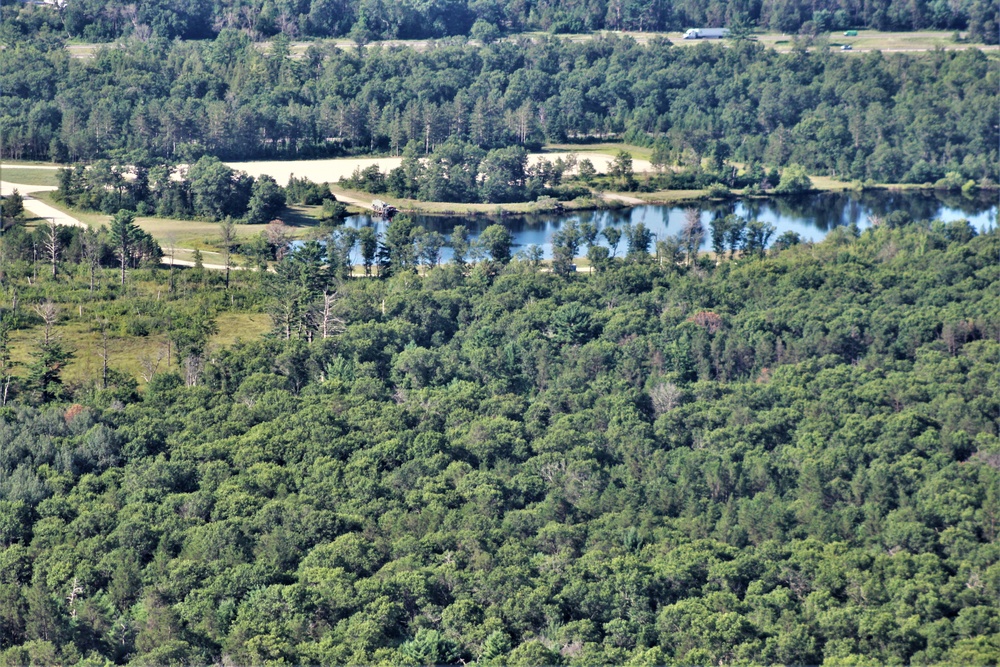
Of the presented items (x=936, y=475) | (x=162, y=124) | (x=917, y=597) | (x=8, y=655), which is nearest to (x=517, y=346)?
(x=936, y=475)

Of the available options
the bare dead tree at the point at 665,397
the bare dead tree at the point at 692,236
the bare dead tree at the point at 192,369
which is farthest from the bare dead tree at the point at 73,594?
the bare dead tree at the point at 692,236

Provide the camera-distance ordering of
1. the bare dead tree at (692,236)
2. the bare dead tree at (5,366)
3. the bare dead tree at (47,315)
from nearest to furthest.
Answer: the bare dead tree at (5,366)
the bare dead tree at (47,315)
the bare dead tree at (692,236)

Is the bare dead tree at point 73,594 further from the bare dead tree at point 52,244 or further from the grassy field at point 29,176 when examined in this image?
the grassy field at point 29,176

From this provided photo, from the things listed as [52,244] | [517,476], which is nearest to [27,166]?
[52,244]

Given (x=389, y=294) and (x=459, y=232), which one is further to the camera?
(x=459, y=232)

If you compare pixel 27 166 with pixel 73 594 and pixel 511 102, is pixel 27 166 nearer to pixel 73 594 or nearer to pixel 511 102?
pixel 511 102

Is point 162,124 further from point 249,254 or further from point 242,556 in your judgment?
point 242,556

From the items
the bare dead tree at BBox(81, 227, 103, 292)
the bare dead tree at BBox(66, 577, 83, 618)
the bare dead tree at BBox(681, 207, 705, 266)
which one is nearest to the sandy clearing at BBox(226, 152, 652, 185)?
the bare dead tree at BBox(81, 227, 103, 292)
